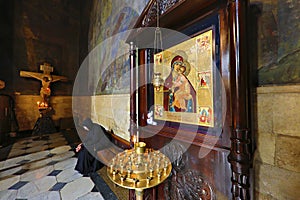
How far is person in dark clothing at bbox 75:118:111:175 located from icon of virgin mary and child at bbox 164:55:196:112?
182cm

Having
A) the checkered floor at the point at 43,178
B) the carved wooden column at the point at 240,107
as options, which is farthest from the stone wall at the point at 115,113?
the carved wooden column at the point at 240,107

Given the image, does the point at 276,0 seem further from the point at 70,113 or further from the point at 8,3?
the point at 8,3

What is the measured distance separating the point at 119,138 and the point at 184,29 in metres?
1.92

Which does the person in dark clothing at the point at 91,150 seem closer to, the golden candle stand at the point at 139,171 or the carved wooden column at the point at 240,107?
the golden candle stand at the point at 139,171

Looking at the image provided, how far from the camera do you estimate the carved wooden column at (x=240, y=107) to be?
1.77 feet

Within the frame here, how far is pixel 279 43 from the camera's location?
558mm

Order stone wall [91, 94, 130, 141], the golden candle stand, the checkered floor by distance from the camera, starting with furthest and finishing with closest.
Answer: stone wall [91, 94, 130, 141] < the checkered floor < the golden candle stand

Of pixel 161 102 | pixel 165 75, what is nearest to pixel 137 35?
pixel 165 75

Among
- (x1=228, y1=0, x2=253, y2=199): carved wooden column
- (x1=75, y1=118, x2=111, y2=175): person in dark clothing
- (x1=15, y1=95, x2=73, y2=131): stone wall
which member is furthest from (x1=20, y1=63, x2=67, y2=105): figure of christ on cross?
(x1=228, y1=0, x2=253, y2=199): carved wooden column

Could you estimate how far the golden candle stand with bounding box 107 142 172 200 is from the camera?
704mm

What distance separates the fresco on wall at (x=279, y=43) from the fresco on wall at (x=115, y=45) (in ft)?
5.05

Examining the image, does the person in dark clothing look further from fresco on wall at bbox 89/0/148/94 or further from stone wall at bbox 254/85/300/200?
stone wall at bbox 254/85/300/200

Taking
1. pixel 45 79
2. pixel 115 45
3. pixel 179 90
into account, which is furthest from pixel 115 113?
pixel 45 79

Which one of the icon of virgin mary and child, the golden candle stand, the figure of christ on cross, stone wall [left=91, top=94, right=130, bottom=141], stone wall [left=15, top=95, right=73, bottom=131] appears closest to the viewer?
the golden candle stand
